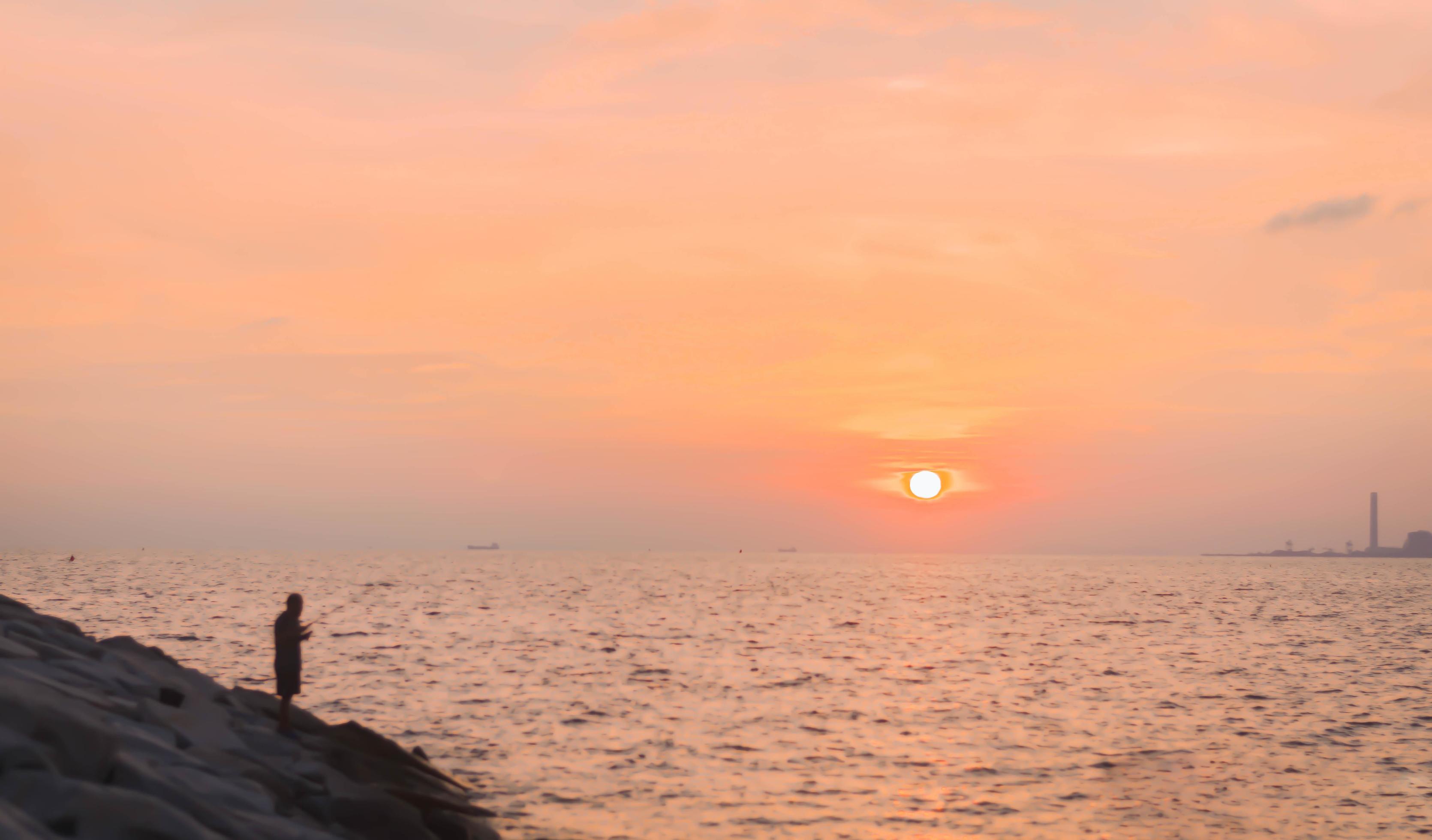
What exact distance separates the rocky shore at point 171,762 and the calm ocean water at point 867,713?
126 inches

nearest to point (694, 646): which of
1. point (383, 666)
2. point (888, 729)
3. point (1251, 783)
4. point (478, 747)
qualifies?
point (383, 666)

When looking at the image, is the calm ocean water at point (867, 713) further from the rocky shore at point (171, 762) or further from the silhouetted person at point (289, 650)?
the silhouetted person at point (289, 650)

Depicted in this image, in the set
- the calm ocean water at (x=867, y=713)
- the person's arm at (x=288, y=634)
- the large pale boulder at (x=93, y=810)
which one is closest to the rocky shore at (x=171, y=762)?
the large pale boulder at (x=93, y=810)

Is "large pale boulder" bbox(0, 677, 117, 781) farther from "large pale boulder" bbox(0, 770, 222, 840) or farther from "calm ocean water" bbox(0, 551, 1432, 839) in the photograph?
"calm ocean water" bbox(0, 551, 1432, 839)

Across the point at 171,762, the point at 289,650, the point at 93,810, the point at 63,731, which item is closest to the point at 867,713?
the point at 289,650

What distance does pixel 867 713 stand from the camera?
3491cm

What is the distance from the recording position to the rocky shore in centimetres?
1234

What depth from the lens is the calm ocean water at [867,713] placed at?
22.5 metres

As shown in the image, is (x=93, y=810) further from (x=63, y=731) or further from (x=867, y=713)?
(x=867, y=713)

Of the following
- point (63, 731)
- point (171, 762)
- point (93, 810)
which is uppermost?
point (63, 731)

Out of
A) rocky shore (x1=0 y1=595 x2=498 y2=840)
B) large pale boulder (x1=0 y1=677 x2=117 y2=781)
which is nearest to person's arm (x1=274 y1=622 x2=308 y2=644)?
rocky shore (x1=0 y1=595 x2=498 y2=840)

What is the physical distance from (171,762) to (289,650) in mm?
4391

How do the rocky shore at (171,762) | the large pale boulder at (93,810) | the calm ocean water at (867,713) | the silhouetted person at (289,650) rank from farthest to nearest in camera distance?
the calm ocean water at (867,713) → the silhouetted person at (289,650) → the rocky shore at (171,762) → the large pale boulder at (93,810)

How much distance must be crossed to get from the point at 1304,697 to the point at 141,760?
4052cm
